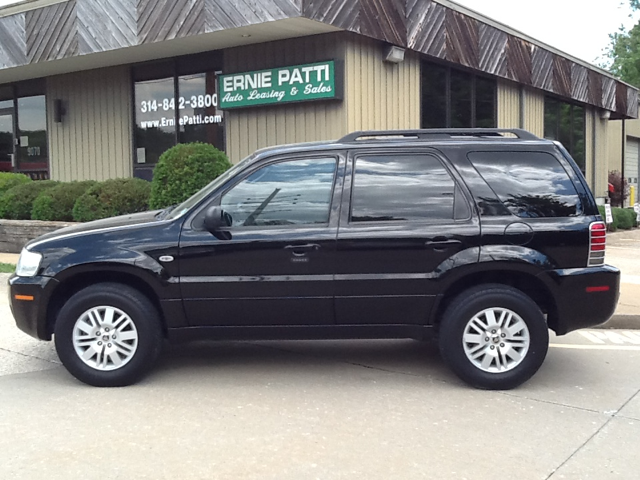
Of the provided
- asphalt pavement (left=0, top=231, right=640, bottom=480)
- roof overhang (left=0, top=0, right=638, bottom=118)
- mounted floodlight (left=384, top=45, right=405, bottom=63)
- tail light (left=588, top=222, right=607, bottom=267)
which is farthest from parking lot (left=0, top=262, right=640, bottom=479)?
mounted floodlight (left=384, top=45, right=405, bottom=63)

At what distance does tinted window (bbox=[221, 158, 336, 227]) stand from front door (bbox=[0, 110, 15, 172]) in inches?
559

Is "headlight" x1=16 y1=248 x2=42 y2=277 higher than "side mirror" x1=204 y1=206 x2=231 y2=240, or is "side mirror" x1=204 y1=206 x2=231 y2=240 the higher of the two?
"side mirror" x1=204 y1=206 x2=231 y2=240

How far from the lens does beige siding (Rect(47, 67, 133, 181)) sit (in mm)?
15312

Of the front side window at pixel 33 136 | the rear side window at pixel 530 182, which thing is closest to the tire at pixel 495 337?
the rear side window at pixel 530 182

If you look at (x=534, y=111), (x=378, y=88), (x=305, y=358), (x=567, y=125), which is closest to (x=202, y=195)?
(x=305, y=358)

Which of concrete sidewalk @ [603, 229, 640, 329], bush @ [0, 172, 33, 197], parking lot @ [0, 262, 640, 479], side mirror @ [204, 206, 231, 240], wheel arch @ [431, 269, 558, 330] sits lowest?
parking lot @ [0, 262, 640, 479]

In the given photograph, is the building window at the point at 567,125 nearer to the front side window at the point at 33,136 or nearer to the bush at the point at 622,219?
the bush at the point at 622,219

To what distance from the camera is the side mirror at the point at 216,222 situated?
16.6ft

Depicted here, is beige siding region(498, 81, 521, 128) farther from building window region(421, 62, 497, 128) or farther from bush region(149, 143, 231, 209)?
bush region(149, 143, 231, 209)

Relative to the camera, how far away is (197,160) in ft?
36.2

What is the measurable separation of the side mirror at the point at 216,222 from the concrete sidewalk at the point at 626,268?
4608 mm

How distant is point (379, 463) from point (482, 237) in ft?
6.74

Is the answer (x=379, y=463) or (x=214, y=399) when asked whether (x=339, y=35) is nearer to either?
(x=214, y=399)

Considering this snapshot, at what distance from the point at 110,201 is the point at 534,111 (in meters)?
11.9
